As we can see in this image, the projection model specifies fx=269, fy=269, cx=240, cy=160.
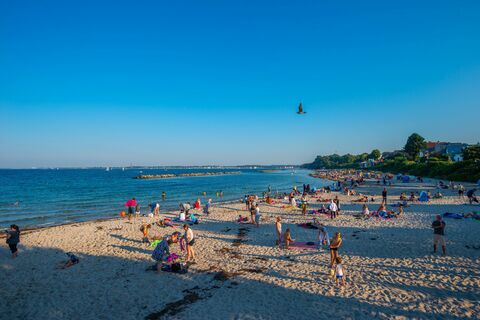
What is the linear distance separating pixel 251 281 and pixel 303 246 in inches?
172

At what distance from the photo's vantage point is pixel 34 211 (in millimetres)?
Answer: 26859

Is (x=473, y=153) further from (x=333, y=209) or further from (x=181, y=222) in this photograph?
(x=181, y=222)

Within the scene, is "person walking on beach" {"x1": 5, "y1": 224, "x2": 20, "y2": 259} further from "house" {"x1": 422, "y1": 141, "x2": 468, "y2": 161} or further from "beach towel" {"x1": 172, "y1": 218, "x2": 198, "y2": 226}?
"house" {"x1": 422, "y1": 141, "x2": 468, "y2": 161}

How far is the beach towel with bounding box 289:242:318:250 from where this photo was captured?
39.6ft

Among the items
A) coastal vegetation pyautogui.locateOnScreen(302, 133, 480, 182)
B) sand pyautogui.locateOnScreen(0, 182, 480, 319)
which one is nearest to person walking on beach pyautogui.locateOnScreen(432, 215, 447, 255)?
sand pyautogui.locateOnScreen(0, 182, 480, 319)

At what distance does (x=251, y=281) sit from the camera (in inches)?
344

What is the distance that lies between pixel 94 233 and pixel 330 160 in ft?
607

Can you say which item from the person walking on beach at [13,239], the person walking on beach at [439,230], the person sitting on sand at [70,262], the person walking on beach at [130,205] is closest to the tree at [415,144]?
the person walking on beach at [439,230]

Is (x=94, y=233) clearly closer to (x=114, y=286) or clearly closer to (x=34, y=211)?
(x=114, y=286)

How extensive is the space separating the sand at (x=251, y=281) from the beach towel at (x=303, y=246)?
1.75 ft

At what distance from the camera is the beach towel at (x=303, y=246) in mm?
12069

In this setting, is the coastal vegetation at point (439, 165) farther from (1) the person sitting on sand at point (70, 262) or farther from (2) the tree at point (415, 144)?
(1) the person sitting on sand at point (70, 262)

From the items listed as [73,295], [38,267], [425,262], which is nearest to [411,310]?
[425,262]

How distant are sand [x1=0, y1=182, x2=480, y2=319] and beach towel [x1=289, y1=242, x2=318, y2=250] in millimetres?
535
